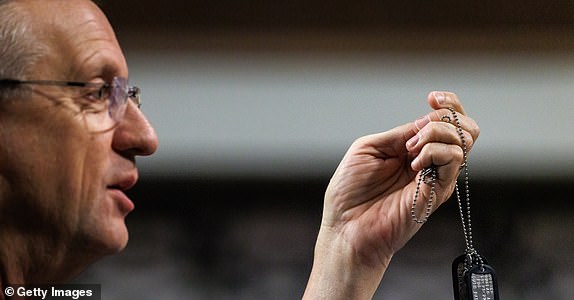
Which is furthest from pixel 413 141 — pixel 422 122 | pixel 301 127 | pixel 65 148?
pixel 65 148

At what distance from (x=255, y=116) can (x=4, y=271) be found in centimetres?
62

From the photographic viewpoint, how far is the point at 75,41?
1031 millimetres

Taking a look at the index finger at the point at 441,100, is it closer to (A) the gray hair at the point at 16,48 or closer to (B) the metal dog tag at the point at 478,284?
(B) the metal dog tag at the point at 478,284

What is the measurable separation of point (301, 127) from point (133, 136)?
0.52 meters

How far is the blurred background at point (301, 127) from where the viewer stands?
151 cm

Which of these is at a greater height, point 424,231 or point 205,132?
point 205,132

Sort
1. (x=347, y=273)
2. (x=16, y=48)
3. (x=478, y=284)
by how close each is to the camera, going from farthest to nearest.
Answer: (x=347, y=273) → (x=478, y=284) → (x=16, y=48)

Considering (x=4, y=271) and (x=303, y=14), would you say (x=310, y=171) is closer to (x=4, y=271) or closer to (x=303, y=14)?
(x=303, y=14)

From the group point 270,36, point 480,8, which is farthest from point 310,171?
point 480,8

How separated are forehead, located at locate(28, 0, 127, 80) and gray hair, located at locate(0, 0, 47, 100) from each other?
0.01m

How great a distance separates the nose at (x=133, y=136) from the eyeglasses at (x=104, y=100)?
1cm

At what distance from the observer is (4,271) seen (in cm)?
103

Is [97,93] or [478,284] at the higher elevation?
[97,93]

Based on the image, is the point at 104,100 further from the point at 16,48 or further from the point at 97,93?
the point at 16,48
